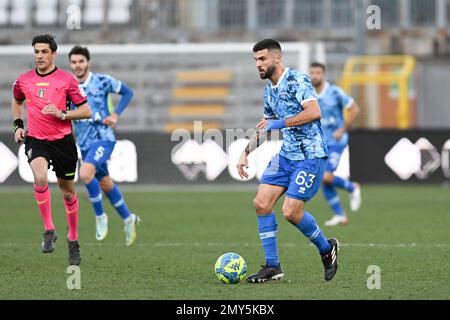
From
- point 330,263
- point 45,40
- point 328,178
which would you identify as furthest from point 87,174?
point 330,263

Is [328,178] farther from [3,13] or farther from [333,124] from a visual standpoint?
[3,13]

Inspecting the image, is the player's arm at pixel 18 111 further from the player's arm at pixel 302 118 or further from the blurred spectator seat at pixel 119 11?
the blurred spectator seat at pixel 119 11

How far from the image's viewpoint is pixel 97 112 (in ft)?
43.4

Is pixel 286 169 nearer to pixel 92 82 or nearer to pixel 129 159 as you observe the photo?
pixel 92 82

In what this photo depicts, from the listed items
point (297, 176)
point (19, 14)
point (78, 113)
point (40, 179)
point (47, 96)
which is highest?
point (19, 14)

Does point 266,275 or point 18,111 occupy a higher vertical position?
point 18,111

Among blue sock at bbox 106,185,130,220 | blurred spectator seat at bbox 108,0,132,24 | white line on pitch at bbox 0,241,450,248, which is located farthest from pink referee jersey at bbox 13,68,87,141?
blurred spectator seat at bbox 108,0,132,24

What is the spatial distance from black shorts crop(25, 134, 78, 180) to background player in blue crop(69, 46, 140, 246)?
2.46 meters

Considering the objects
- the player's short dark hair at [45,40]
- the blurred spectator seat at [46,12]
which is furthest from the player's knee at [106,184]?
the blurred spectator seat at [46,12]

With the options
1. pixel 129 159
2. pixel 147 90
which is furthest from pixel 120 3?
pixel 129 159

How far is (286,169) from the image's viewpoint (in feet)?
30.3

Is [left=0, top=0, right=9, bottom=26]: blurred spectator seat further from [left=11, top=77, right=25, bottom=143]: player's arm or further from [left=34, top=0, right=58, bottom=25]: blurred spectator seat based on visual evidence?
[left=11, top=77, right=25, bottom=143]: player's arm

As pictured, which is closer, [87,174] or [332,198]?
[87,174]

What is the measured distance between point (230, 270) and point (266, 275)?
0.35m
